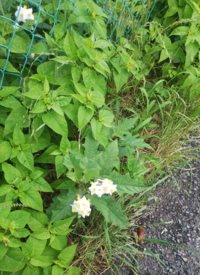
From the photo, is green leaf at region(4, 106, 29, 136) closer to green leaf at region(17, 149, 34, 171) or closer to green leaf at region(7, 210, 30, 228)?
green leaf at region(17, 149, 34, 171)

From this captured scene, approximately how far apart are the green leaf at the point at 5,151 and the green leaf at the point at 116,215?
63 cm

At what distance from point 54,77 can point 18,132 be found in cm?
42

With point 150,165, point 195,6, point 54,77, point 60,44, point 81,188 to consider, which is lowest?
point 150,165

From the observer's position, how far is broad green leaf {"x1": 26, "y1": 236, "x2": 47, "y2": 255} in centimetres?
117

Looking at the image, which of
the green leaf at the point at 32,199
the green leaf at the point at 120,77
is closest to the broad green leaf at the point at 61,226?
the green leaf at the point at 32,199

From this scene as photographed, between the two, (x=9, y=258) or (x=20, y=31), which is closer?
(x=9, y=258)

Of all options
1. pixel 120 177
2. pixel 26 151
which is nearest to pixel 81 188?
pixel 120 177

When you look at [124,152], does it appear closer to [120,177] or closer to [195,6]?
[120,177]

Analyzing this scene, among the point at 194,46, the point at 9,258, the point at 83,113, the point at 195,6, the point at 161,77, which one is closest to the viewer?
the point at 9,258

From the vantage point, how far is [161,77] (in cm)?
233

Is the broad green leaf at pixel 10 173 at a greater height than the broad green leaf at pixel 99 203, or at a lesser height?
greater

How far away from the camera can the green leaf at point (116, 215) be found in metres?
1.22

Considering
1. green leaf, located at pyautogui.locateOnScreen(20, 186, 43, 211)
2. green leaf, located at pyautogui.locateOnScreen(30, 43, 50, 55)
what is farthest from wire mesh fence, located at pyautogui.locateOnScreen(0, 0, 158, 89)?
green leaf, located at pyautogui.locateOnScreen(20, 186, 43, 211)

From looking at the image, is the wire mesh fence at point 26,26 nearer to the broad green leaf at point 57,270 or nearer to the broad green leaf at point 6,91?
the broad green leaf at point 6,91
